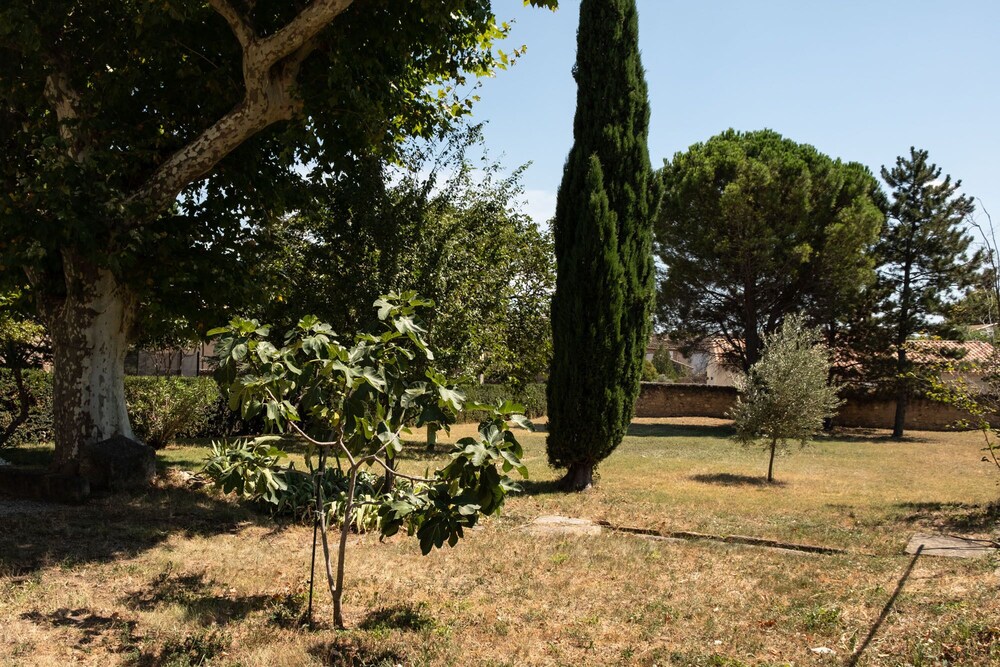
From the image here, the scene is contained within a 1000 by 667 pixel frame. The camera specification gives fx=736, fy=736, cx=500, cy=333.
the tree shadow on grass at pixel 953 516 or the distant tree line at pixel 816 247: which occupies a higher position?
the distant tree line at pixel 816 247

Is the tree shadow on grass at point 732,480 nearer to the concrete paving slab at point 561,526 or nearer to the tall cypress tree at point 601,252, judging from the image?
the tall cypress tree at point 601,252

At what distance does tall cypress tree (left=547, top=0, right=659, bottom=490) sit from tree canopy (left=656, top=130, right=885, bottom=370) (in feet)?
56.4

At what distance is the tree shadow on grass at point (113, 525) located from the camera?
6395 mm

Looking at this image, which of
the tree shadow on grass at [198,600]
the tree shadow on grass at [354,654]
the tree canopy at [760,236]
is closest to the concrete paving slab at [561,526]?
the tree shadow on grass at [198,600]

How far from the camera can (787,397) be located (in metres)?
14.8

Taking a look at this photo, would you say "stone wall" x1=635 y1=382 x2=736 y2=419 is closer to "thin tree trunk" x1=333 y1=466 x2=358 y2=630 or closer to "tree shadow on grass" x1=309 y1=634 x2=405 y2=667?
"thin tree trunk" x1=333 y1=466 x2=358 y2=630

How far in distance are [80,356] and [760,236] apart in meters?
25.0

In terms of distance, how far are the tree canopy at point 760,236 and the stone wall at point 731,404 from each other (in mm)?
4071

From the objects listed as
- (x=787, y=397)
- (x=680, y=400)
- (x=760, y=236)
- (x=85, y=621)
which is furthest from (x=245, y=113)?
(x=680, y=400)

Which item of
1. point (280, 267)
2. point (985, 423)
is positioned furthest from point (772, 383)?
point (280, 267)

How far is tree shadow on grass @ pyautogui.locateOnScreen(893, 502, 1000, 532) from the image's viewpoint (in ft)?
29.8

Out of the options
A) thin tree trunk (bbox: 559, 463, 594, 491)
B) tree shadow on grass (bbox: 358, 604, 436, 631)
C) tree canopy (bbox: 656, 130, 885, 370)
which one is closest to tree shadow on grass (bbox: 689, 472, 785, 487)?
thin tree trunk (bbox: 559, 463, 594, 491)

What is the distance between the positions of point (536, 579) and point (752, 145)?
28.4 m

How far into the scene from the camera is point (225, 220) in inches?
389
